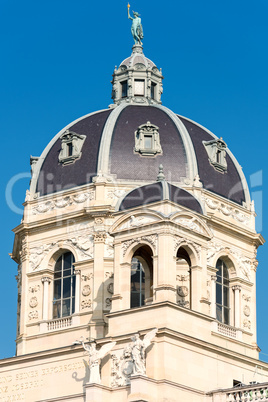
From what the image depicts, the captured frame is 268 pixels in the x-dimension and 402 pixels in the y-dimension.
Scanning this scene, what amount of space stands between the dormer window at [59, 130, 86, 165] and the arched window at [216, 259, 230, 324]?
10.4 meters

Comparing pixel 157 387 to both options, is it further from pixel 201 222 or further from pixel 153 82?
pixel 153 82

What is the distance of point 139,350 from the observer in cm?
5841

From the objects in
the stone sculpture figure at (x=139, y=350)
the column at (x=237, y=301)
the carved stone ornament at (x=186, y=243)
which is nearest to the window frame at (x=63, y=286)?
the column at (x=237, y=301)

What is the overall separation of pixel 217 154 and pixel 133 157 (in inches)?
227

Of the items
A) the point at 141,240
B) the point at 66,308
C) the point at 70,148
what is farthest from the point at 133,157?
the point at 141,240

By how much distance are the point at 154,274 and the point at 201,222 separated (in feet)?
13.0

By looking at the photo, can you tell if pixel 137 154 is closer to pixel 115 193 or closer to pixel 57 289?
pixel 115 193

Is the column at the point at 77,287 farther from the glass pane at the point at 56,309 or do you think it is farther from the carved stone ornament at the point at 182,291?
the carved stone ornament at the point at 182,291

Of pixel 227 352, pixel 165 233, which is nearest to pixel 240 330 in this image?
pixel 227 352

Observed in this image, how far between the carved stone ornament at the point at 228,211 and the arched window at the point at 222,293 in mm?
2879

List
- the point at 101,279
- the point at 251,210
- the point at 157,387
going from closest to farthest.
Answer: the point at 157,387, the point at 101,279, the point at 251,210

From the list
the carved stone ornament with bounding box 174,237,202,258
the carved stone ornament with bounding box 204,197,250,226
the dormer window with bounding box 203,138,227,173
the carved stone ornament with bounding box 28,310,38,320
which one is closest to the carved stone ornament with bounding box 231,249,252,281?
the carved stone ornament with bounding box 204,197,250,226

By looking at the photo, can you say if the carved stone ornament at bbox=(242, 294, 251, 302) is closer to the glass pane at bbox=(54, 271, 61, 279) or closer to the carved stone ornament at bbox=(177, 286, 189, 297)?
the carved stone ornament at bbox=(177, 286, 189, 297)

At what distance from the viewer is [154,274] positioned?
6081 centimetres
